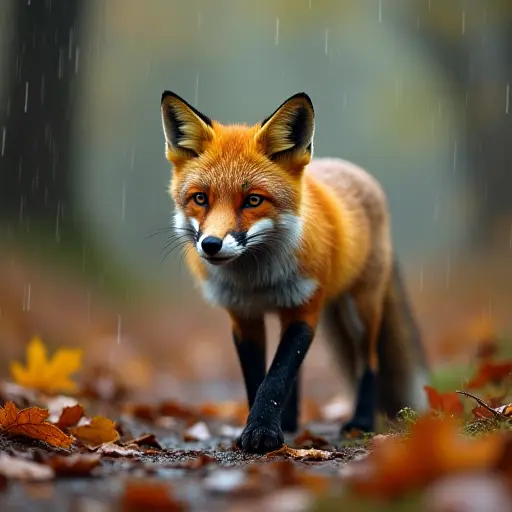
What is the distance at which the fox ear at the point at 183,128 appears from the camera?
13.3ft

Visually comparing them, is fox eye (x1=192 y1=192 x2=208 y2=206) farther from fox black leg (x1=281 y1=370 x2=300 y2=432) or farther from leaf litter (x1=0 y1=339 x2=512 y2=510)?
fox black leg (x1=281 y1=370 x2=300 y2=432)

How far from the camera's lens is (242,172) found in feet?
12.6

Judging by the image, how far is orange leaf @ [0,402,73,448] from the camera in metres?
3.18

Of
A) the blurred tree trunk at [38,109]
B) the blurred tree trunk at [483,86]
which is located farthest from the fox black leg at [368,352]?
the blurred tree trunk at [483,86]

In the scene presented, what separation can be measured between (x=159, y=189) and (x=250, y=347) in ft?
76.0

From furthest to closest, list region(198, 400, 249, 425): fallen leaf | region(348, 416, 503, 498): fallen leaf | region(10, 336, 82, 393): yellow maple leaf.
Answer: region(198, 400, 249, 425): fallen leaf < region(10, 336, 82, 393): yellow maple leaf < region(348, 416, 503, 498): fallen leaf

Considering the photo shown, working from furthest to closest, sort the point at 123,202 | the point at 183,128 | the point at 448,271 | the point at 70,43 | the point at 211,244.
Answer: the point at 123,202 < the point at 448,271 < the point at 70,43 < the point at 183,128 < the point at 211,244

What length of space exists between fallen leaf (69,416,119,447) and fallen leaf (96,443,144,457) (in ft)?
0.45

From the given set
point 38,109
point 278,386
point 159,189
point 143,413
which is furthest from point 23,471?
point 159,189

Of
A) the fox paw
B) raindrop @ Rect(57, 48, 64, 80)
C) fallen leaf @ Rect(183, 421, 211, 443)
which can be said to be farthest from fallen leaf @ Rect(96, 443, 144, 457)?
raindrop @ Rect(57, 48, 64, 80)

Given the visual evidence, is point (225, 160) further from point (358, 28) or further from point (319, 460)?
point (358, 28)

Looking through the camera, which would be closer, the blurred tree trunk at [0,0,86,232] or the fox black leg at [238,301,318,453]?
the fox black leg at [238,301,318,453]

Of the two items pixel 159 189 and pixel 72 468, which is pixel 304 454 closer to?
pixel 72 468

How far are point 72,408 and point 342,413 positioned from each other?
10.1 feet
